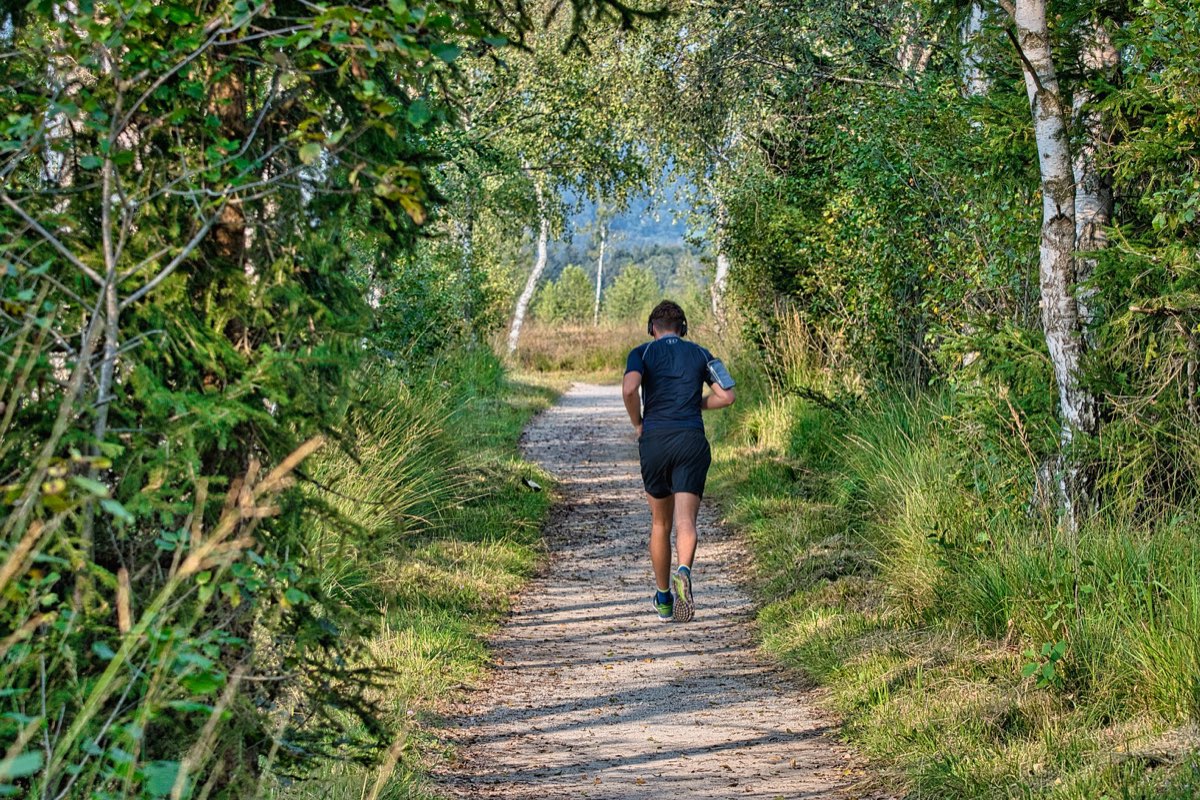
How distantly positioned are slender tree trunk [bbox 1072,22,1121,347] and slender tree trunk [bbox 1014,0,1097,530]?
132 millimetres

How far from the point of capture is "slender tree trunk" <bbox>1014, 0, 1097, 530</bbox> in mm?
7051

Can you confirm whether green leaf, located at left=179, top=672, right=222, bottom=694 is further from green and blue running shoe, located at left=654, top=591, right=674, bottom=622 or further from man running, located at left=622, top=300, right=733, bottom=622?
green and blue running shoe, located at left=654, top=591, right=674, bottom=622

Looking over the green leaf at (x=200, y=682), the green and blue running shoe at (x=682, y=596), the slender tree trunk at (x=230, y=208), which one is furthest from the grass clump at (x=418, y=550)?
the green and blue running shoe at (x=682, y=596)

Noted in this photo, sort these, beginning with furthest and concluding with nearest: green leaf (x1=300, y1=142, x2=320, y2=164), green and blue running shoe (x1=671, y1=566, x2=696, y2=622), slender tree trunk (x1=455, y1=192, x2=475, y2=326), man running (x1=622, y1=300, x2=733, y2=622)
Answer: slender tree trunk (x1=455, y1=192, x2=475, y2=326) → man running (x1=622, y1=300, x2=733, y2=622) → green and blue running shoe (x1=671, y1=566, x2=696, y2=622) → green leaf (x1=300, y1=142, x2=320, y2=164)

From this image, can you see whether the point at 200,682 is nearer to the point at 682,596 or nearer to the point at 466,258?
the point at 682,596

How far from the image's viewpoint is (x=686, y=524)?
27.0 feet

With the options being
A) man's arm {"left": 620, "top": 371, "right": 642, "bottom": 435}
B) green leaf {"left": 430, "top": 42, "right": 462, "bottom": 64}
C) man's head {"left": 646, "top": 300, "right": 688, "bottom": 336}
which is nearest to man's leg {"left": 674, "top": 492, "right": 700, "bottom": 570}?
man's arm {"left": 620, "top": 371, "right": 642, "bottom": 435}

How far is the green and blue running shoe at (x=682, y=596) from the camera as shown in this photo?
318 inches

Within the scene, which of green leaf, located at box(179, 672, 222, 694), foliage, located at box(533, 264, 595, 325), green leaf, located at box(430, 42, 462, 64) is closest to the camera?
green leaf, located at box(179, 672, 222, 694)

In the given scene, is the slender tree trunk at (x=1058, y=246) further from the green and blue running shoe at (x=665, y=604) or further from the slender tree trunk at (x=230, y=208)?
the slender tree trunk at (x=230, y=208)

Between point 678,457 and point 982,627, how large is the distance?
2.33 meters

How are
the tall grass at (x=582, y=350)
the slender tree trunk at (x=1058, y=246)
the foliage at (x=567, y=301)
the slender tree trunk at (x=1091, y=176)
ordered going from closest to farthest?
the slender tree trunk at (x=1058, y=246) → the slender tree trunk at (x=1091, y=176) → the tall grass at (x=582, y=350) → the foliage at (x=567, y=301)

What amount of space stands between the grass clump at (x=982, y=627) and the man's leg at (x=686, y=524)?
725 mm

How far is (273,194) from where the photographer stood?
3.63 meters
